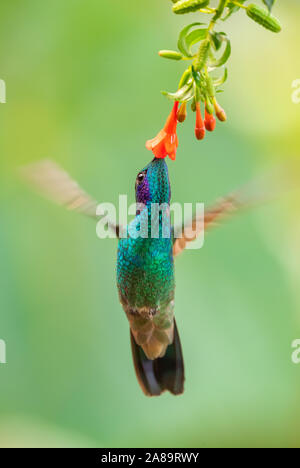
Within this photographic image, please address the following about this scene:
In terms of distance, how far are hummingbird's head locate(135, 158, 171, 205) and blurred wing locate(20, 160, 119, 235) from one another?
16 centimetres

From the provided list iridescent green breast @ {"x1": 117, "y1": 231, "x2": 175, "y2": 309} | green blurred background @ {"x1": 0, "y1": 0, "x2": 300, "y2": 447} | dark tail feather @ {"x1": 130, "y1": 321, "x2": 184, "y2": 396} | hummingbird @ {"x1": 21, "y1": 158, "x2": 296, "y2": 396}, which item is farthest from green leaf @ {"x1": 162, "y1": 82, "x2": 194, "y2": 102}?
green blurred background @ {"x1": 0, "y1": 0, "x2": 300, "y2": 447}

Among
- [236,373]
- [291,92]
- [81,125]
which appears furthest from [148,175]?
[236,373]

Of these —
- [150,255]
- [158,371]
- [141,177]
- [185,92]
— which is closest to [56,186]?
[141,177]

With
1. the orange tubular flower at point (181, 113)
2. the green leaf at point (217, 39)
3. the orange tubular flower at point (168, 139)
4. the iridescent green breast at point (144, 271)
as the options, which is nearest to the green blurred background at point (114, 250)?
the iridescent green breast at point (144, 271)

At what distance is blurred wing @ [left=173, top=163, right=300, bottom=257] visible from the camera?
1.19m

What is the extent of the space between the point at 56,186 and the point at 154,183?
0.27 meters

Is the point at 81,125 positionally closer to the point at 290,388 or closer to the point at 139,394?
the point at 139,394

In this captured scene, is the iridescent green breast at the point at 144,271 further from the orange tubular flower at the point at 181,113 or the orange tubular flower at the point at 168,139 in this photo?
the orange tubular flower at the point at 181,113

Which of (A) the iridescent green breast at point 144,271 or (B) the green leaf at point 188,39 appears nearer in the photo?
(B) the green leaf at point 188,39

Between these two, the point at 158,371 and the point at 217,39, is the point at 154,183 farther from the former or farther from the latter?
the point at 158,371

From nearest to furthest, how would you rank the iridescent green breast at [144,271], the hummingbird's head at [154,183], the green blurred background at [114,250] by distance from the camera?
the hummingbird's head at [154,183] < the iridescent green breast at [144,271] < the green blurred background at [114,250]

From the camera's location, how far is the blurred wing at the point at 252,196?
119cm

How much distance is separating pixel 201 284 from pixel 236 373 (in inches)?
22.1

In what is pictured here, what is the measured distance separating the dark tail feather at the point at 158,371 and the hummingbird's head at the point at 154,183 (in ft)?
2.17
